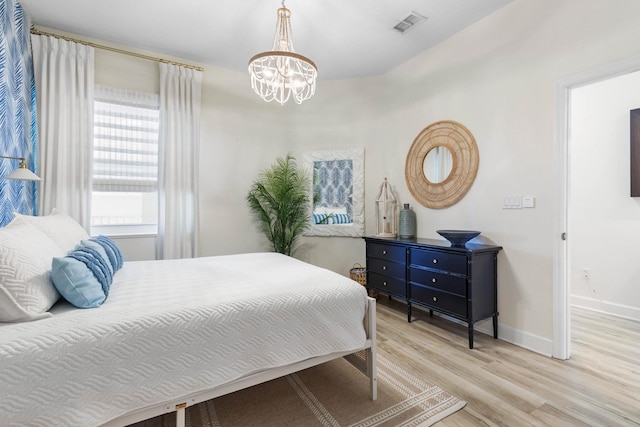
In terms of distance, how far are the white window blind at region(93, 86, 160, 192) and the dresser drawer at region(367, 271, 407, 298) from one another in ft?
9.09

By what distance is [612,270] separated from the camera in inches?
130

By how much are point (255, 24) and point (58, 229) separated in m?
2.47

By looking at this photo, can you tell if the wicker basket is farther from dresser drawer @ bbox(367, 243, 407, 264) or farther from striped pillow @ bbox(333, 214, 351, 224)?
striped pillow @ bbox(333, 214, 351, 224)

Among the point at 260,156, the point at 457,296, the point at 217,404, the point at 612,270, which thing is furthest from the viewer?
the point at 260,156

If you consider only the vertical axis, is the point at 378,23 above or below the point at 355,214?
above

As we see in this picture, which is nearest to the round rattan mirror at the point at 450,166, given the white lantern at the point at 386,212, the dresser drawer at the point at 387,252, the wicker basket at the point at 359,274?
the white lantern at the point at 386,212

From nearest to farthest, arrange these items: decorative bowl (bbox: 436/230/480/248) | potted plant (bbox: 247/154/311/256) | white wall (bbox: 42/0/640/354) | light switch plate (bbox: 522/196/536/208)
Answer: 1. white wall (bbox: 42/0/640/354)
2. light switch plate (bbox: 522/196/536/208)
3. decorative bowl (bbox: 436/230/480/248)
4. potted plant (bbox: 247/154/311/256)

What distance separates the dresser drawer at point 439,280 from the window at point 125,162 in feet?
9.82

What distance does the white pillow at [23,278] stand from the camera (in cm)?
120

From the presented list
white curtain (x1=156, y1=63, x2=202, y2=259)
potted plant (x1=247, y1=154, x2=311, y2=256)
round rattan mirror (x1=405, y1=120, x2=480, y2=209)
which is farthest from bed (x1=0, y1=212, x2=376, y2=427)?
potted plant (x1=247, y1=154, x2=311, y2=256)

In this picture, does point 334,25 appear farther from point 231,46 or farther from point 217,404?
point 217,404

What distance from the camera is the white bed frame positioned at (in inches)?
50.3

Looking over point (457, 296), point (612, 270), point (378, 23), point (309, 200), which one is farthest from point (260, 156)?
point (612, 270)

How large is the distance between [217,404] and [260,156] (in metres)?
3.09
